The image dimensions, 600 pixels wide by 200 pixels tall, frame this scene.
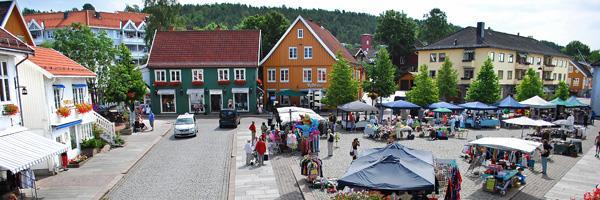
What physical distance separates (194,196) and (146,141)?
12300 millimetres

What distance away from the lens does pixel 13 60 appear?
13812 millimetres

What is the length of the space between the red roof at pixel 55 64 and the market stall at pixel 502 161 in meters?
18.7

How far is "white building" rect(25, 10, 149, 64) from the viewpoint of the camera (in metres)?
72.2

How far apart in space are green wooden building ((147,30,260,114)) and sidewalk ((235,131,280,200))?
20090 millimetres

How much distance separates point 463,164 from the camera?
1712 cm

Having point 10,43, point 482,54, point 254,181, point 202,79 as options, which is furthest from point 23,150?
point 482,54

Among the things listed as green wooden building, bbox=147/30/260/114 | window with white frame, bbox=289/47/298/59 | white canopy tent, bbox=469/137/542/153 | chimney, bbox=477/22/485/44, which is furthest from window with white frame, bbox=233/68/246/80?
chimney, bbox=477/22/485/44

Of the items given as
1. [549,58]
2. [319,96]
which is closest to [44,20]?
[319,96]

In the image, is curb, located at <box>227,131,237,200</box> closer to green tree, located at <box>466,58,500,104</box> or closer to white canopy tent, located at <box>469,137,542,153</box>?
white canopy tent, located at <box>469,137,542,153</box>

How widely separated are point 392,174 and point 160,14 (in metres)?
47.2

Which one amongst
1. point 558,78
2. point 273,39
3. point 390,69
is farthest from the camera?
point 558,78

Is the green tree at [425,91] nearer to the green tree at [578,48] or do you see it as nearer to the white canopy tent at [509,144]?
the white canopy tent at [509,144]

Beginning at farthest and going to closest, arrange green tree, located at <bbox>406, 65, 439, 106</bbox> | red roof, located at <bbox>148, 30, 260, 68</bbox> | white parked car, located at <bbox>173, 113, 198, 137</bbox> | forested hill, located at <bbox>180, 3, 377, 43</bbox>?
forested hill, located at <bbox>180, 3, 377, 43</bbox> → red roof, located at <bbox>148, 30, 260, 68</bbox> → green tree, located at <bbox>406, 65, 439, 106</bbox> → white parked car, located at <bbox>173, 113, 198, 137</bbox>

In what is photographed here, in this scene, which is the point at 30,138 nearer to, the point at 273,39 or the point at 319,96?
the point at 319,96
